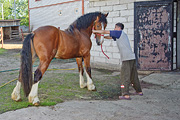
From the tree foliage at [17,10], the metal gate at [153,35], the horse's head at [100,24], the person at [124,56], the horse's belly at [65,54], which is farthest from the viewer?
the tree foliage at [17,10]

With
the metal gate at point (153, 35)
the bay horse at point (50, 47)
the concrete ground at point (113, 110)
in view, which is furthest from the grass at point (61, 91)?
the metal gate at point (153, 35)

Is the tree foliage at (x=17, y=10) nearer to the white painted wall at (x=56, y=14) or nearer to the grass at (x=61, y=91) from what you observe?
the white painted wall at (x=56, y=14)

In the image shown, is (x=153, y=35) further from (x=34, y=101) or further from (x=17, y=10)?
(x=17, y=10)

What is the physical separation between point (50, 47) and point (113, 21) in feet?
13.8

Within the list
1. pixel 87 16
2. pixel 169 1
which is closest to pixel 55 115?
pixel 87 16

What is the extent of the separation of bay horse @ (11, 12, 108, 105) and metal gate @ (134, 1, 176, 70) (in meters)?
2.62

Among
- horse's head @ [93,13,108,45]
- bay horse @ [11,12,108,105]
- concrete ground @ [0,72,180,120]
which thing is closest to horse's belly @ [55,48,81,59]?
bay horse @ [11,12,108,105]

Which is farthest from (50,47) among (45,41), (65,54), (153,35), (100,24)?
(153,35)

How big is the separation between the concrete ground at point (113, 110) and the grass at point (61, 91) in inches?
12.7

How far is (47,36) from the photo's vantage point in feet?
14.8

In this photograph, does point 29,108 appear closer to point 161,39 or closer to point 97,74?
point 97,74

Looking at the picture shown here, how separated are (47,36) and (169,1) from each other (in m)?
4.59

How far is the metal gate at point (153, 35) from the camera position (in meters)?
7.34

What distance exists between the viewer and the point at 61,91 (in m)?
5.43
